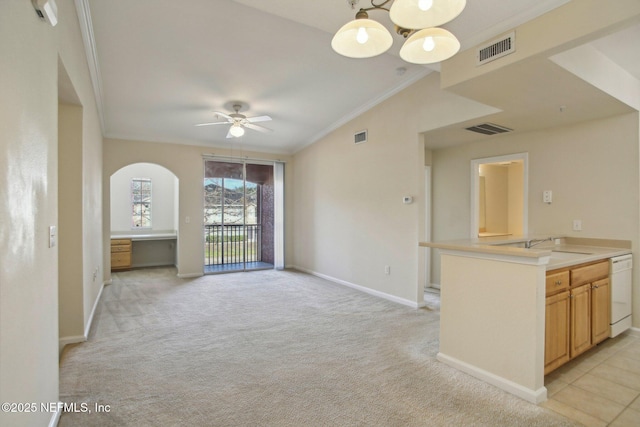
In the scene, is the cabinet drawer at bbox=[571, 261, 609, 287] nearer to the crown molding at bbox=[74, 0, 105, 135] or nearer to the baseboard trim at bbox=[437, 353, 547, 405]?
the baseboard trim at bbox=[437, 353, 547, 405]

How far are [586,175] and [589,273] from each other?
1.46 meters

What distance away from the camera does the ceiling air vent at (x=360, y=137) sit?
17.6ft

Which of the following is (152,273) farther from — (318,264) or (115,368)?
(115,368)

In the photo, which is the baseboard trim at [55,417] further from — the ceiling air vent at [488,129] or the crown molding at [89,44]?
the ceiling air vent at [488,129]

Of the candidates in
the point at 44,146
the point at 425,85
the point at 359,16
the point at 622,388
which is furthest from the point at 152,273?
the point at 622,388

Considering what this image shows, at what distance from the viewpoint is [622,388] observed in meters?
2.42

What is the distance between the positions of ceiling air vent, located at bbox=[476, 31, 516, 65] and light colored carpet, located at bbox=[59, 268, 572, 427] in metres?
2.53

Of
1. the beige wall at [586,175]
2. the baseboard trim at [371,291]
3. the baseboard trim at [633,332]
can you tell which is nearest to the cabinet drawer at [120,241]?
the baseboard trim at [371,291]

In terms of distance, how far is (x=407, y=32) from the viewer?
1875mm

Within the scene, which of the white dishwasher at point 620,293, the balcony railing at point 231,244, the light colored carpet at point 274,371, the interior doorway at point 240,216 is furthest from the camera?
the balcony railing at point 231,244

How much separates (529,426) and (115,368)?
121 inches

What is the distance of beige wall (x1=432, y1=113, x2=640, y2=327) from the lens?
3428 mm

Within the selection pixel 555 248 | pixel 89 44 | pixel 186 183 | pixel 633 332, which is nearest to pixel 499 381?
pixel 555 248

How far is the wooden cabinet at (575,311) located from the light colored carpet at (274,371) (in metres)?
0.63
